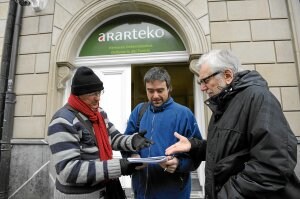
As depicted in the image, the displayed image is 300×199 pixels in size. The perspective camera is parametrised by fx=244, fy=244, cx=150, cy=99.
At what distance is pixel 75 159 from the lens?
1.70 m

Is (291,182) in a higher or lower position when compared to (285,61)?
lower

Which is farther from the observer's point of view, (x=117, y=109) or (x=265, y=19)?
(x=117, y=109)

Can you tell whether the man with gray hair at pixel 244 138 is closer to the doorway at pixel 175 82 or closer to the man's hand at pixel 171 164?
the man's hand at pixel 171 164

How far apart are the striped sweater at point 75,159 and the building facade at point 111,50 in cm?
303

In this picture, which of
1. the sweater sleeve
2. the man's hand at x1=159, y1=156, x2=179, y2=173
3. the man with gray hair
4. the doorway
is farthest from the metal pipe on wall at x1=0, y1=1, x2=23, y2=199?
the man with gray hair

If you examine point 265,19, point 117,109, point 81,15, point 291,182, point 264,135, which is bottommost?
point 291,182

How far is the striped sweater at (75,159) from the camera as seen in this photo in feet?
5.45

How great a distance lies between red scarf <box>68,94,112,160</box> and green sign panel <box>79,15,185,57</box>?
3.45 meters

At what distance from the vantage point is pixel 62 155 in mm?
1677

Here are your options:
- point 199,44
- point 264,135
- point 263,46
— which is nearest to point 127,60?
point 199,44

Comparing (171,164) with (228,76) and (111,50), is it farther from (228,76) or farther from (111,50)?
(111,50)

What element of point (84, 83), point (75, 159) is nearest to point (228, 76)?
A: point (84, 83)

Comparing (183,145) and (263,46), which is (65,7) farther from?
(183,145)

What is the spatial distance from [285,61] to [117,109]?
133 inches
